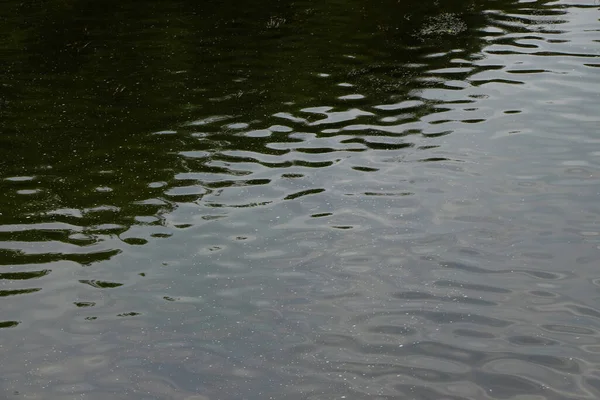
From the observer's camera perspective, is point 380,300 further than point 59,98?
No

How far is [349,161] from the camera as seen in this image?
10.9 metres

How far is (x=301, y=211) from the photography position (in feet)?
32.0

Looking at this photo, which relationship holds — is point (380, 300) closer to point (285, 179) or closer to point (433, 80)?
point (285, 179)

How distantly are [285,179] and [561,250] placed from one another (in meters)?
3.49

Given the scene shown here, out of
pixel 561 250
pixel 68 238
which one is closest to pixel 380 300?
pixel 561 250

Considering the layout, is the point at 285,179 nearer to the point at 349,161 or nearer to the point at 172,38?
the point at 349,161

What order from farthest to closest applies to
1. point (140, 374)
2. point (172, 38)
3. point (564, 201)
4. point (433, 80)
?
point (172, 38), point (433, 80), point (564, 201), point (140, 374)

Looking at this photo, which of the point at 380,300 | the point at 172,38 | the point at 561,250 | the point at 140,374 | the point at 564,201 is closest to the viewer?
the point at 140,374

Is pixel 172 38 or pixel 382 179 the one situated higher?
pixel 172 38

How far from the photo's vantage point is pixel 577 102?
12.5m

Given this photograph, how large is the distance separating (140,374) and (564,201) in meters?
5.41

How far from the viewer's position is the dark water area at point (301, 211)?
7.23 meters

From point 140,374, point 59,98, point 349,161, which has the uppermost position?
point 59,98

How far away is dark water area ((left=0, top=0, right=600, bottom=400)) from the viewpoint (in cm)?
723
